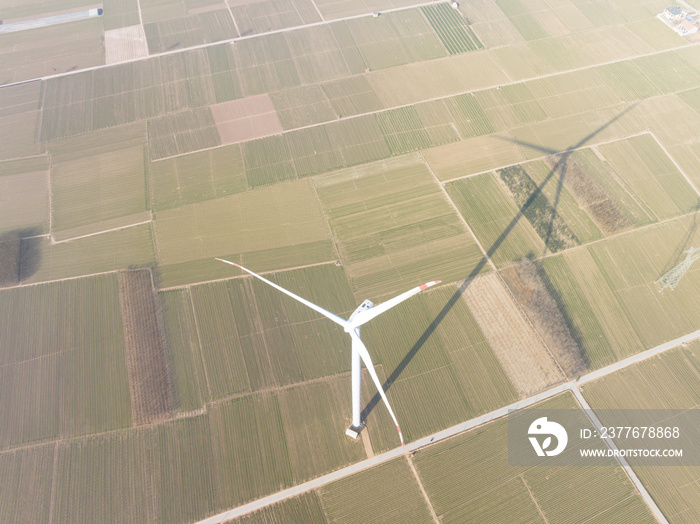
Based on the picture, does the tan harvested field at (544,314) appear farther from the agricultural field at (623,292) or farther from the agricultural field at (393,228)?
the agricultural field at (393,228)

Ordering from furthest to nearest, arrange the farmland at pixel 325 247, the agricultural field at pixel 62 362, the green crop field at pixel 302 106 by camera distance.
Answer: the green crop field at pixel 302 106 → the agricultural field at pixel 62 362 → the farmland at pixel 325 247

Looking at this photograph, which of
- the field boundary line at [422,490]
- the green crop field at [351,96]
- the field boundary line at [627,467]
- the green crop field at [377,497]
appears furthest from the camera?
the green crop field at [351,96]

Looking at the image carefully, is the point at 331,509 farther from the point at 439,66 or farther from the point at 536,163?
the point at 439,66

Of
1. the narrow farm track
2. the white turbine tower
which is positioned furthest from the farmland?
the white turbine tower

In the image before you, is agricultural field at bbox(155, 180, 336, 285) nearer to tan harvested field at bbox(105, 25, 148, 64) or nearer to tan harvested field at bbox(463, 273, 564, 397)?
tan harvested field at bbox(463, 273, 564, 397)

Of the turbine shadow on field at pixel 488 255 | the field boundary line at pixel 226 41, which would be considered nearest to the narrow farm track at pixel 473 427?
the turbine shadow on field at pixel 488 255

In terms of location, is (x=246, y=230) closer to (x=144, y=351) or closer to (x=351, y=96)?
(x=144, y=351)

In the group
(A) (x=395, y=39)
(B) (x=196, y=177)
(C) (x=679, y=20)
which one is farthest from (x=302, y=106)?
(C) (x=679, y=20)

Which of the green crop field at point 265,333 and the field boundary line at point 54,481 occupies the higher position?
the green crop field at point 265,333
